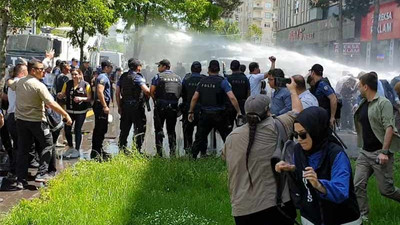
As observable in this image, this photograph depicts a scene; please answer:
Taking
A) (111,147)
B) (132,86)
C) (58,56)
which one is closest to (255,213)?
(132,86)

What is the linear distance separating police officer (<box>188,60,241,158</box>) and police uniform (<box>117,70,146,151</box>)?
102cm

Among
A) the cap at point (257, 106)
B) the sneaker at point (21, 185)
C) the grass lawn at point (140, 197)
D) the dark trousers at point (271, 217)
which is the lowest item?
the sneaker at point (21, 185)

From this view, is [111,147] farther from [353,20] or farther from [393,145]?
[353,20]

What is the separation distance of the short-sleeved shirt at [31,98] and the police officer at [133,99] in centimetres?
252

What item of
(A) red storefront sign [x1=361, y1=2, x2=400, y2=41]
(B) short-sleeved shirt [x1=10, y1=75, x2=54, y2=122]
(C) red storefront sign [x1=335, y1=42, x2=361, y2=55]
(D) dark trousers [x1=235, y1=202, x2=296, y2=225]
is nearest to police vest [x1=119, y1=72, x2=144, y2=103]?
(B) short-sleeved shirt [x1=10, y1=75, x2=54, y2=122]

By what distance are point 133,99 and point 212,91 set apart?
5.00ft

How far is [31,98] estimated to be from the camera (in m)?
8.37

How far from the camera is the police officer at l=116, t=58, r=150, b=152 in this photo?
10852mm

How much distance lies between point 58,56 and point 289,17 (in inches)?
1878

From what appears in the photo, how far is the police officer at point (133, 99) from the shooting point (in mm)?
10852

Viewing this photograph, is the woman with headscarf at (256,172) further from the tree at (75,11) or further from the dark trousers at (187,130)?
the tree at (75,11)

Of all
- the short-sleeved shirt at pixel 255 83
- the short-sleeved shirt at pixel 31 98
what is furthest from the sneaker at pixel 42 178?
the short-sleeved shirt at pixel 255 83

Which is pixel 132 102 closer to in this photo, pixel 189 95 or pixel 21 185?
pixel 189 95

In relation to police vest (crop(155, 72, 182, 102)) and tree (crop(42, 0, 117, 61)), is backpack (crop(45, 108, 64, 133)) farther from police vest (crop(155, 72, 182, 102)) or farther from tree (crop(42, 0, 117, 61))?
tree (crop(42, 0, 117, 61))
